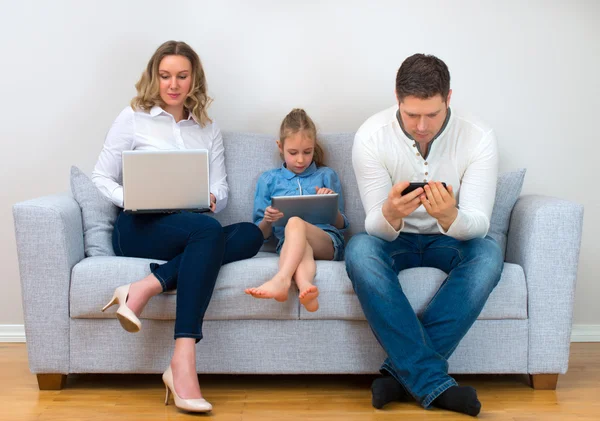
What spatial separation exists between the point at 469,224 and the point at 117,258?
118 centimetres

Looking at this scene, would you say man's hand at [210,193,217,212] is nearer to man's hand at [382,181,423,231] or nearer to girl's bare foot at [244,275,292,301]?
girl's bare foot at [244,275,292,301]

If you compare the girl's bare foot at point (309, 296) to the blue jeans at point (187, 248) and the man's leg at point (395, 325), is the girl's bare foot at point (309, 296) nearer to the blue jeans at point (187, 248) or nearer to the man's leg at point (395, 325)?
the man's leg at point (395, 325)

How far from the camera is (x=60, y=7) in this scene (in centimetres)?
324

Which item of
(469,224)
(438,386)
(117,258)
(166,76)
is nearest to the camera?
(438,386)

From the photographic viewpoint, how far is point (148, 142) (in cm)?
284

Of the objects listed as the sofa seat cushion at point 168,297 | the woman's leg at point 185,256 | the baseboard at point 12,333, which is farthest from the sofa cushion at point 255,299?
the baseboard at point 12,333

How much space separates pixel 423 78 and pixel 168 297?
1064 mm

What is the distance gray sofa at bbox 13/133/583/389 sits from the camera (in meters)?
2.46

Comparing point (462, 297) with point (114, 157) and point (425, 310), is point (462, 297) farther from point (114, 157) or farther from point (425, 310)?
point (114, 157)

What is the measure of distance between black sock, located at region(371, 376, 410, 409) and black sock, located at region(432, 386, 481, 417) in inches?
5.5

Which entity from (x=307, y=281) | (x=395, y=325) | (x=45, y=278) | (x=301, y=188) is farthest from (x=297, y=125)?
(x=45, y=278)

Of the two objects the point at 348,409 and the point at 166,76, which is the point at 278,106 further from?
the point at 348,409

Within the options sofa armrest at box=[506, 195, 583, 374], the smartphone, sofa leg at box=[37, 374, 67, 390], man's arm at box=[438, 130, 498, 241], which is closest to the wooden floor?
sofa leg at box=[37, 374, 67, 390]

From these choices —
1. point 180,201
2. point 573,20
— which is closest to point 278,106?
point 180,201
